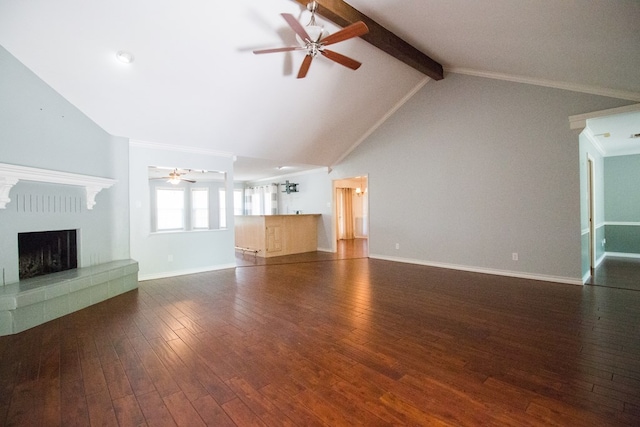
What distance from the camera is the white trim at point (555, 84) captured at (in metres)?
3.64

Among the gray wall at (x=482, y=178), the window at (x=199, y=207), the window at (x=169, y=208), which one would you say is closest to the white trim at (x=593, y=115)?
the gray wall at (x=482, y=178)

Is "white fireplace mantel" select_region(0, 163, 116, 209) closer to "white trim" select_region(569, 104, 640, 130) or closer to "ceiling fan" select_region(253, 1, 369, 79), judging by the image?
A: "ceiling fan" select_region(253, 1, 369, 79)

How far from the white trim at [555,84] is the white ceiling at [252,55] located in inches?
0.6

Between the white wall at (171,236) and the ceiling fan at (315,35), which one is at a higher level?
the ceiling fan at (315,35)

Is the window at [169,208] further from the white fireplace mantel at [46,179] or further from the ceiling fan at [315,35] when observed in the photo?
the ceiling fan at [315,35]

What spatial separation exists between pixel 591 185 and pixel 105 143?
8.26 metres

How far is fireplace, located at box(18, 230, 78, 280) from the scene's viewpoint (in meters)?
3.54

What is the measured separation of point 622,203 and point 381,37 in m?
6.73

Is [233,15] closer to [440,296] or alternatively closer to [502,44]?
[502,44]

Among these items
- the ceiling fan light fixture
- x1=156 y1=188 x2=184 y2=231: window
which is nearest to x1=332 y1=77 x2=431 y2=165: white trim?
the ceiling fan light fixture

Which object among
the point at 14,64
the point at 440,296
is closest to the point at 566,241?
the point at 440,296

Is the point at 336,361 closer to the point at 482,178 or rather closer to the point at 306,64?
the point at 306,64

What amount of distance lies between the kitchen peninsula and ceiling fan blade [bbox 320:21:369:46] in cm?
475

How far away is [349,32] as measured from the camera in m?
2.79
